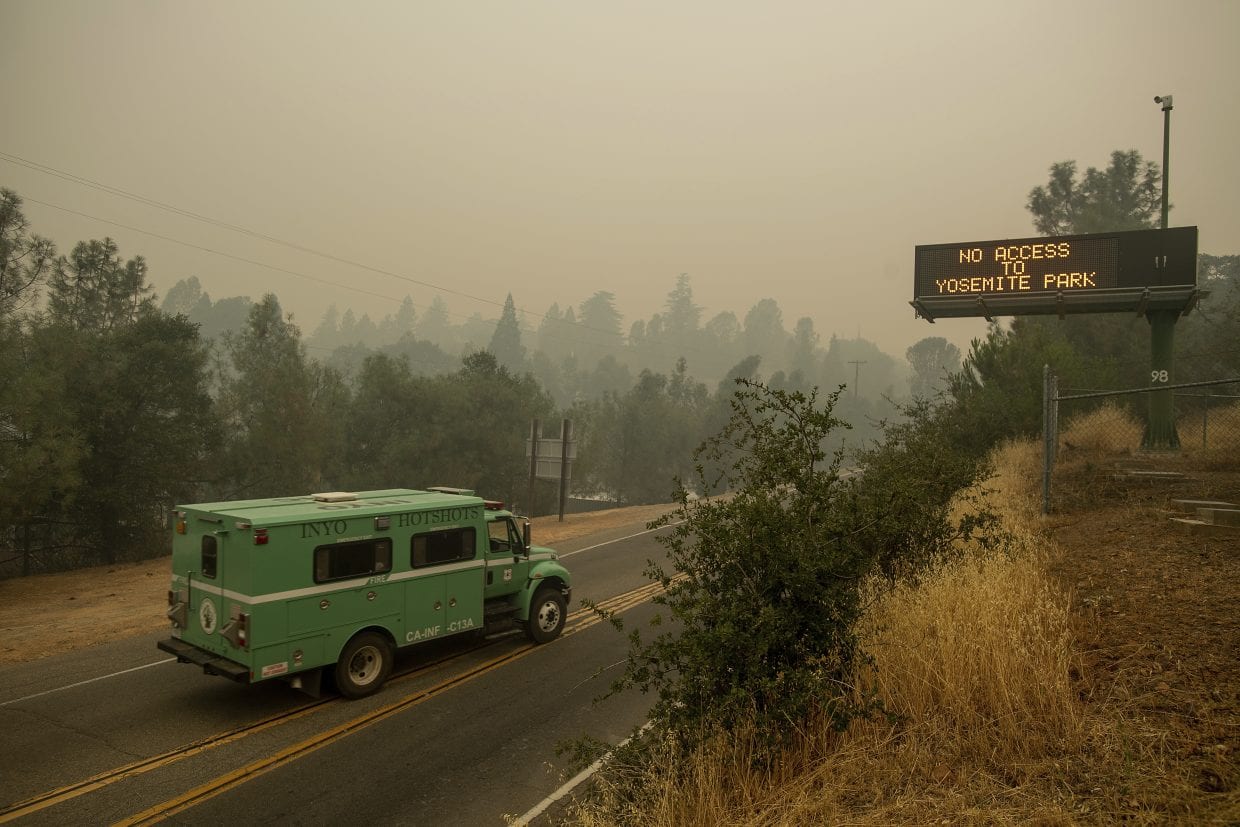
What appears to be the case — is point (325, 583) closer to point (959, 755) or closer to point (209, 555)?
point (209, 555)

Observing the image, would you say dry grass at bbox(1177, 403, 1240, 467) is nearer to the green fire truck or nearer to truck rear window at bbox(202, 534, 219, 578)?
the green fire truck

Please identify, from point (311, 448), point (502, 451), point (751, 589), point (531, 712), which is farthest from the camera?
point (502, 451)

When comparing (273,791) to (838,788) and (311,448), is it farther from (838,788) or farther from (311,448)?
(311,448)

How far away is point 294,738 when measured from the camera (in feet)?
25.5

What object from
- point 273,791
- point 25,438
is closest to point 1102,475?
point 273,791

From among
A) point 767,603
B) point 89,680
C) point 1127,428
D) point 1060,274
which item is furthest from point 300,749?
point 1127,428

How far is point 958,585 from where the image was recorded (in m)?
7.29

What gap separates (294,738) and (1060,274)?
826 inches

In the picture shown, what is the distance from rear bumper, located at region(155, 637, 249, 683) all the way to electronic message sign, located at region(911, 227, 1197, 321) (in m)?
19.3

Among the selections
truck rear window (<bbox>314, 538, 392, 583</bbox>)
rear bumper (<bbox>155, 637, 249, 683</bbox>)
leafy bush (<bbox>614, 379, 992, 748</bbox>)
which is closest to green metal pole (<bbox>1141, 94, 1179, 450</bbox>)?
leafy bush (<bbox>614, 379, 992, 748</bbox>)

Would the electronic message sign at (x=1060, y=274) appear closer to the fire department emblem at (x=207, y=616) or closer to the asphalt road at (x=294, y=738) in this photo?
the asphalt road at (x=294, y=738)

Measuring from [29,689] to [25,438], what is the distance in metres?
16.5

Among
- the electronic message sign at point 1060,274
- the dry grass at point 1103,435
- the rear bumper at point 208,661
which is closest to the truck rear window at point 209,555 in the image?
the rear bumper at point 208,661

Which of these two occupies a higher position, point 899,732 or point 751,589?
point 751,589
